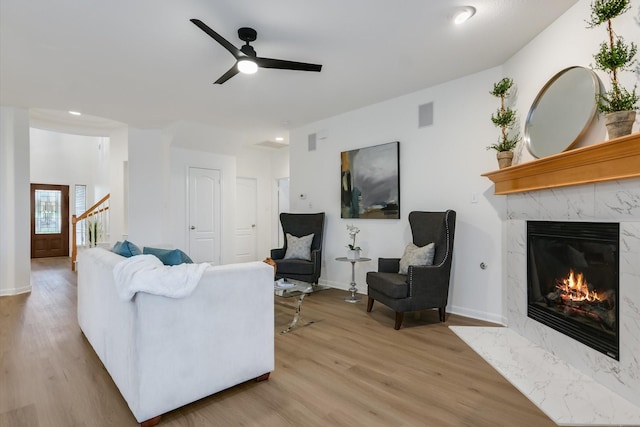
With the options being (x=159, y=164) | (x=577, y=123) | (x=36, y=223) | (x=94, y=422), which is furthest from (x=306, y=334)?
(x=36, y=223)

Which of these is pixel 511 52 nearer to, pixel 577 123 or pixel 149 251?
pixel 577 123

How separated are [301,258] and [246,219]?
298cm

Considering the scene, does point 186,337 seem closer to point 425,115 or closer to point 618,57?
point 618,57

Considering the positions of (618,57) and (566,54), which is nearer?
(618,57)

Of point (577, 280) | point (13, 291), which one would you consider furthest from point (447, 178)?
point (13, 291)

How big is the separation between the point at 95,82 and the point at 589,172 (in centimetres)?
482

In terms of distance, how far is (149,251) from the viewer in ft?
8.27

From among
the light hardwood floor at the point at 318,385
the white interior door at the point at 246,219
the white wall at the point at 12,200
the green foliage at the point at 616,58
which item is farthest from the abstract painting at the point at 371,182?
the white wall at the point at 12,200

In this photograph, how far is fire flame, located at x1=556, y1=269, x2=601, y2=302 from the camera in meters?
2.32

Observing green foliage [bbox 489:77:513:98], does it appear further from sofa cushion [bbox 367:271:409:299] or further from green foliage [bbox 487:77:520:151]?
sofa cushion [bbox 367:271:409:299]

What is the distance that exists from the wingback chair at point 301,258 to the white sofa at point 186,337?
237 centimetres

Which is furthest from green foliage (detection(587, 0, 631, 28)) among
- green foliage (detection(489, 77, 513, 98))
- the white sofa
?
the white sofa

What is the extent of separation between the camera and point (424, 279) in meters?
3.22

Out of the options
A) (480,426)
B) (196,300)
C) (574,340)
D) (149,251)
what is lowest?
(480,426)
